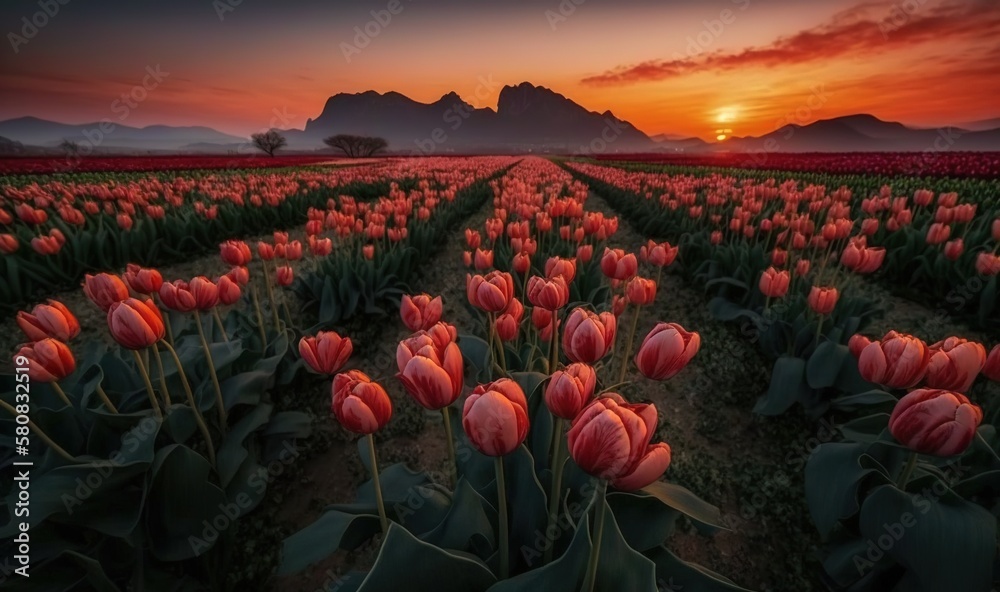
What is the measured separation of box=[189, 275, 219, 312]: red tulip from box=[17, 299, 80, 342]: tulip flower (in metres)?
0.48

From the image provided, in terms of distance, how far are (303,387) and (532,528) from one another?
2.69m

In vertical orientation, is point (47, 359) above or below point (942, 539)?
above

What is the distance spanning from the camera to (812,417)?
3.11 m

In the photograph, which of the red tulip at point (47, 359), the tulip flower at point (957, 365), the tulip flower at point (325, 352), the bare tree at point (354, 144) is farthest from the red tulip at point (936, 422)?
the bare tree at point (354, 144)

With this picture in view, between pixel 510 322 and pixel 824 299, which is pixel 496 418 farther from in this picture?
pixel 824 299

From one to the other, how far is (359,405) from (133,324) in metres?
1.16

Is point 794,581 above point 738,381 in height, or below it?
below

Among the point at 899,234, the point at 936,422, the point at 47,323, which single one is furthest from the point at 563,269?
the point at 899,234

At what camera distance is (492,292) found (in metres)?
1.95

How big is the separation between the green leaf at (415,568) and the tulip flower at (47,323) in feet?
6.18

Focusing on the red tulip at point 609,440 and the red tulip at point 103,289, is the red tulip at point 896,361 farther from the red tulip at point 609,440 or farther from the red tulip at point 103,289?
the red tulip at point 103,289

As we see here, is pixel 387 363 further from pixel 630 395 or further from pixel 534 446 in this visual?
pixel 534 446

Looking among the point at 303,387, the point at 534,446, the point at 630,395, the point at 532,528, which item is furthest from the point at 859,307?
the point at 303,387

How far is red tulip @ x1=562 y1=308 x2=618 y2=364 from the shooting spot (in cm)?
147
